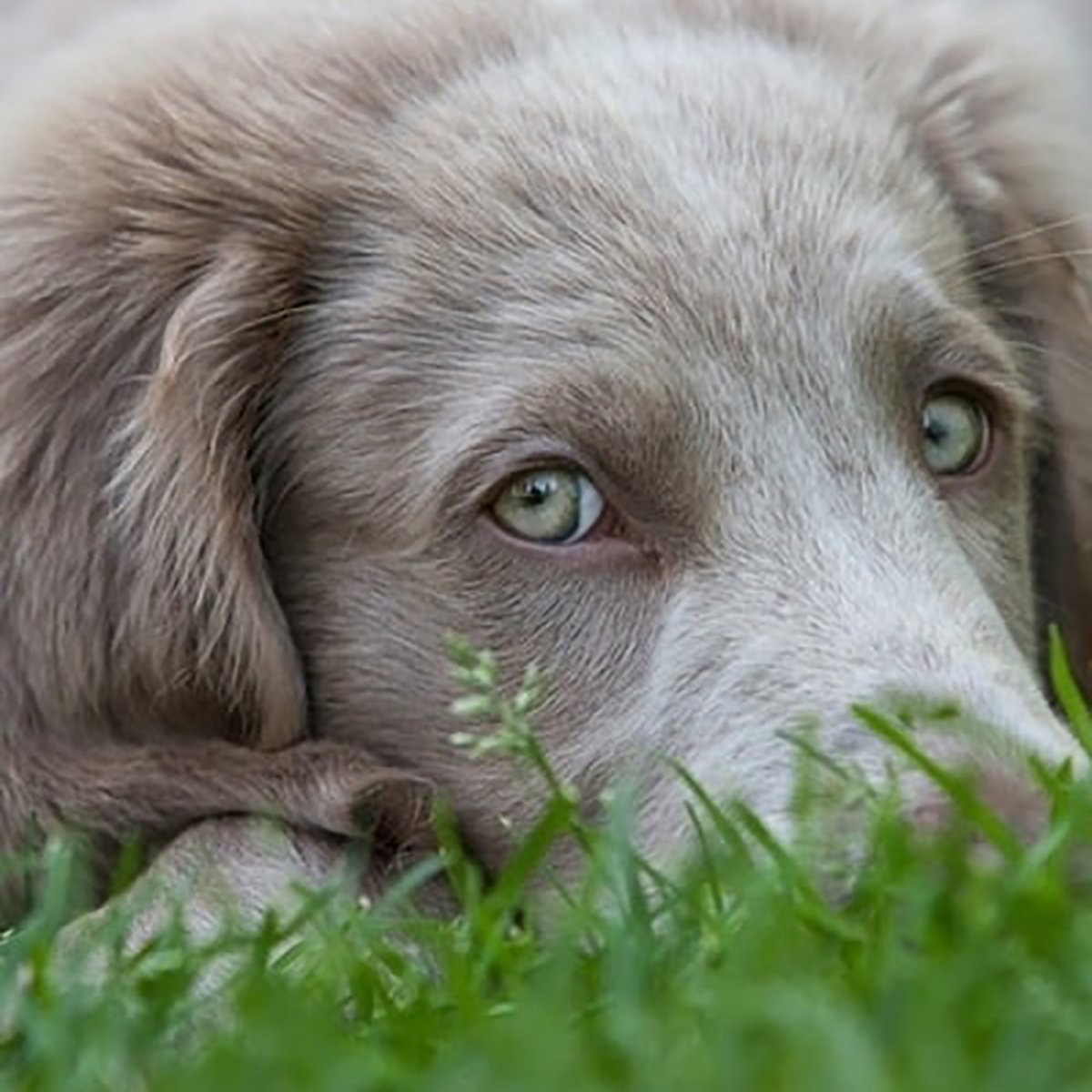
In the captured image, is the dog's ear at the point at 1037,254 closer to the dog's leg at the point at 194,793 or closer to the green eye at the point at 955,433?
the green eye at the point at 955,433

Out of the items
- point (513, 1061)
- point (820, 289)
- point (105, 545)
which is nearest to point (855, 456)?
point (820, 289)

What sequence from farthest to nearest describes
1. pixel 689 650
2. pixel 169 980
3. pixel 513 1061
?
1. pixel 689 650
2. pixel 169 980
3. pixel 513 1061

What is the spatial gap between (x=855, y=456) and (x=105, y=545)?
80cm

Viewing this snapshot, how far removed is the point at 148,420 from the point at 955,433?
88 cm

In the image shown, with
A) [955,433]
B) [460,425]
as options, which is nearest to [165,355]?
[460,425]

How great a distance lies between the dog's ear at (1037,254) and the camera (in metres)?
3.63

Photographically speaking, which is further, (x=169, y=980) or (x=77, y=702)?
(x=77, y=702)

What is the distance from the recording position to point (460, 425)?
320 centimetres

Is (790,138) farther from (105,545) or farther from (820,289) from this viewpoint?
(105,545)

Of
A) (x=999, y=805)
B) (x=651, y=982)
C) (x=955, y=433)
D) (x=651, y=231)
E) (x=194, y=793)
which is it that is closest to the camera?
(x=651, y=982)

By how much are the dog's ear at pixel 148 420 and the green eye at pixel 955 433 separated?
709 mm

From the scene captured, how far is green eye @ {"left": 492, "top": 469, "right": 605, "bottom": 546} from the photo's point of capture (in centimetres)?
318

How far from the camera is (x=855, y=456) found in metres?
3.12

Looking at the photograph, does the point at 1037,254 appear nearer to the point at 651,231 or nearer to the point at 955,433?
the point at 955,433
